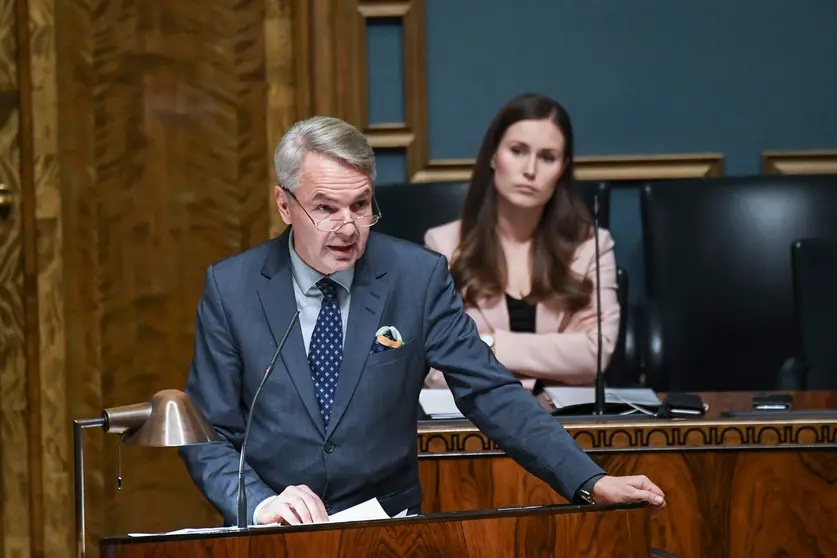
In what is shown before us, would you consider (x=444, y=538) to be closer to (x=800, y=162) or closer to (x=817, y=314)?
(x=817, y=314)

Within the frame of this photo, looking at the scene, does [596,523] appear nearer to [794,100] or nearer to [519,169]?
[519,169]

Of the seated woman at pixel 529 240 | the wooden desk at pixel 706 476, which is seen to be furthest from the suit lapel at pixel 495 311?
the wooden desk at pixel 706 476

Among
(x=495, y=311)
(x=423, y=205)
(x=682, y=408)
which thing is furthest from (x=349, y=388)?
(x=423, y=205)

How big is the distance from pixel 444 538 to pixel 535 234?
6.68 feet

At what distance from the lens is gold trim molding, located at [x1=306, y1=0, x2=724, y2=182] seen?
4.21 meters

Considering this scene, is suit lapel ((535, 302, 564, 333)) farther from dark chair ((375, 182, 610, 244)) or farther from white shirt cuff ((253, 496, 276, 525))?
white shirt cuff ((253, 496, 276, 525))

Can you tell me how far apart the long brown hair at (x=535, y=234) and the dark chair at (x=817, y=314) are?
55 cm

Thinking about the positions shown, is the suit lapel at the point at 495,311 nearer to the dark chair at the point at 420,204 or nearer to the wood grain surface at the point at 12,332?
the dark chair at the point at 420,204

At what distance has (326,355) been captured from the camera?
2166mm

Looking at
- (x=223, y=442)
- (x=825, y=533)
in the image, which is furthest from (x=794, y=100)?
(x=223, y=442)

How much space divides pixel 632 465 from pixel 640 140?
190 centimetres

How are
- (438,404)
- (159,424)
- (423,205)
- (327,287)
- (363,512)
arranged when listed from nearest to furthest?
(159,424)
(363,512)
(327,287)
(438,404)
(423,205)

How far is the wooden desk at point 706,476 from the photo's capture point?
8.65ft

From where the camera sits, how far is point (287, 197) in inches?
85.7
